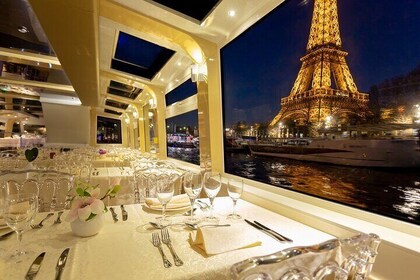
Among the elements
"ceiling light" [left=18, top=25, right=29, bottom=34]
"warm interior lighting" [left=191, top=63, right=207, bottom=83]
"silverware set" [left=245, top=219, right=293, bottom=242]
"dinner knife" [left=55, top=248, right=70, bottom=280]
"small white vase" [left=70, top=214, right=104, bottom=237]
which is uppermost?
"ceiling light" [left=18, top=25, right=29, bottom=34]

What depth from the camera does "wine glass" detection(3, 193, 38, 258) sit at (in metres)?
1.00

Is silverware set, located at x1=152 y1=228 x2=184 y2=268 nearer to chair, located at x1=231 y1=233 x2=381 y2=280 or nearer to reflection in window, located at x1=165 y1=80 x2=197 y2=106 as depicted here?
chair, located at x1=231 y1=233 x2=381 y2=280

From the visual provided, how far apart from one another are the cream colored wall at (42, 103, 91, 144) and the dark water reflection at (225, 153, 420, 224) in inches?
431

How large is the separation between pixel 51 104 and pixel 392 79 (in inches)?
462

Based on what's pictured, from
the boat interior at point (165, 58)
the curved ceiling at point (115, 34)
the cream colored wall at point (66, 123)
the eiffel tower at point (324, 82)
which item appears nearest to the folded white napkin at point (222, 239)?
the boat interior at point (165, 58)

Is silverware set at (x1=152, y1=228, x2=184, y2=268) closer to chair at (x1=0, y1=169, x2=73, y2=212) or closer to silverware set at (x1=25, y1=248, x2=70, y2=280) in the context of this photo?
silverware set at (x1=25, y1=248, x2=70, y2=280)

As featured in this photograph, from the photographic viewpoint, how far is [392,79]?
135 cm

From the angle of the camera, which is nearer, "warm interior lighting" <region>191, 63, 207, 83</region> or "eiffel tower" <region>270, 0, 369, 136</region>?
"eiffel tower" <region>270, 0, 369, 136</region>

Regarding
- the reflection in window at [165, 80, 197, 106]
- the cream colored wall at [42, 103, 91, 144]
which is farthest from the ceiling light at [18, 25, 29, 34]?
the cream colored wall at [42, 103, 91, 144]

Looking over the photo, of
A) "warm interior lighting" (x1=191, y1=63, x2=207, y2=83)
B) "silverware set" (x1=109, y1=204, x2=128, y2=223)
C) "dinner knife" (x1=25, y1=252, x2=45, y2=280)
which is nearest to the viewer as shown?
"dinner knife" (x1=25, y1=252, x2=45, y2=280)

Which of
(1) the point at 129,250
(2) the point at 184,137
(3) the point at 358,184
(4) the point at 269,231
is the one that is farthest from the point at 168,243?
(2) the point at 184,137

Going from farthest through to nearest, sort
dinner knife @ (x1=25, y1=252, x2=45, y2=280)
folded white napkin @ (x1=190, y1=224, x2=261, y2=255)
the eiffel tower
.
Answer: the eiffel tower
folded white napkin @ (x1=190, y1=224, x2=261, y2=255)
dinner knife @ (x1=25, y1=252, x2=45, y2=280)

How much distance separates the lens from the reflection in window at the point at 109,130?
688 inches

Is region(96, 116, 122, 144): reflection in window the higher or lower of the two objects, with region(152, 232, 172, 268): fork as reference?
higher
